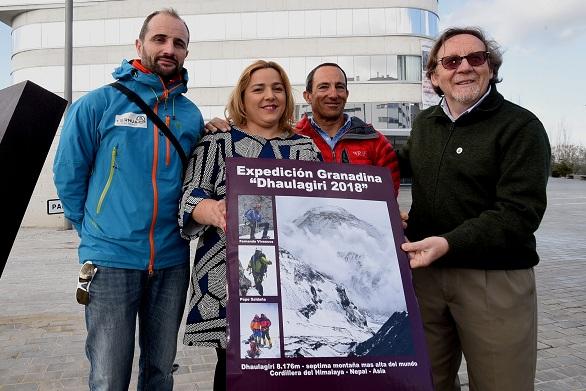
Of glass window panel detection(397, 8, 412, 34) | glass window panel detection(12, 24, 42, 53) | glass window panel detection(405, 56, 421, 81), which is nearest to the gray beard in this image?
glass window panel detection(405, 56, 421, 81)

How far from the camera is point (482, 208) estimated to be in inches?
100

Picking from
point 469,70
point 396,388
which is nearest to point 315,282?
point 396,388

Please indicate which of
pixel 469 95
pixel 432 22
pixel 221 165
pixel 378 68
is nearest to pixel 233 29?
pixel 378 68

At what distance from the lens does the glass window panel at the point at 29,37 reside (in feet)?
114

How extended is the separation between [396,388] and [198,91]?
33340mm

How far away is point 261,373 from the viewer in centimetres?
190

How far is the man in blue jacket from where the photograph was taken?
8.52 feet

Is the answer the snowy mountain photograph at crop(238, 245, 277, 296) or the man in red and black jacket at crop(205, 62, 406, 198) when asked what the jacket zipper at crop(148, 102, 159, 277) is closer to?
the snowy mountain photograph at crop(238, 245, 277, 296)

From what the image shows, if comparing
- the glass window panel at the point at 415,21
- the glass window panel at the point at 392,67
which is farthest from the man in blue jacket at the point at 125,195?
the glass window panel at the point at 415,21

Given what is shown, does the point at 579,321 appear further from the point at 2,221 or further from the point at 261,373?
the point at 2,221

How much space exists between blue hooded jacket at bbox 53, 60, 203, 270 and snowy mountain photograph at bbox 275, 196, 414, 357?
32.2 inches

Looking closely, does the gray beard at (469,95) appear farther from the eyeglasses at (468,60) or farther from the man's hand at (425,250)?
the man's hand at (425,250)

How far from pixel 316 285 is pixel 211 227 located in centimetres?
78

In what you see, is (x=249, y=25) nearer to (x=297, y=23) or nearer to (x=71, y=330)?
(x=297, y=23)
